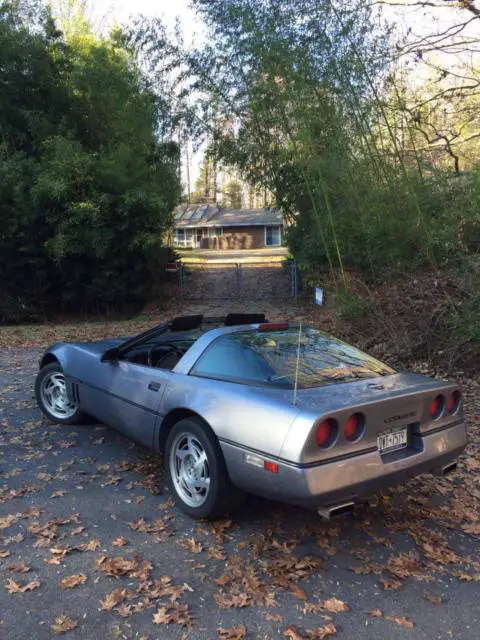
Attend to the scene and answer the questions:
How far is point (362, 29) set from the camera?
8.02 metres

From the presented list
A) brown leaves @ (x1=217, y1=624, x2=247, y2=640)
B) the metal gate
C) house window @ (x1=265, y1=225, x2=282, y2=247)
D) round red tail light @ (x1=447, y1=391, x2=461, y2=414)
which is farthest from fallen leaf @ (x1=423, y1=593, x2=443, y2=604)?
house window @ (x1=265, y1=225, x2=282, y2=247)

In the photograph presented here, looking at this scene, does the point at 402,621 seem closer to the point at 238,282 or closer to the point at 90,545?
the point at 90,545

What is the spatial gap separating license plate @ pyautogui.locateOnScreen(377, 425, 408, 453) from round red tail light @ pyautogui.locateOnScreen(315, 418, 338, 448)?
13.1 inches

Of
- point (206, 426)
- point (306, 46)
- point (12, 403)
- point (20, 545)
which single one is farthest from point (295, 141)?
point (20, 545)

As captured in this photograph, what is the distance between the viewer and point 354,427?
9.64 ft

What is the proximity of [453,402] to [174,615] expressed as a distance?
7.08 feet

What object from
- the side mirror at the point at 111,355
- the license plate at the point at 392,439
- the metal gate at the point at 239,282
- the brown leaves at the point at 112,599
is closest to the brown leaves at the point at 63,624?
the brown leaves at the point at 112,599

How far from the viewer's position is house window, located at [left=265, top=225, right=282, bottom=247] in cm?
4216

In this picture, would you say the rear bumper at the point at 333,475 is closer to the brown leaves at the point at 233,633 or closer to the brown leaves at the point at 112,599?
the brown leaves at the point at 233,633

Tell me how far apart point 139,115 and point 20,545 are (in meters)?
13.7

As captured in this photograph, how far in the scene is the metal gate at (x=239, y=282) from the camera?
17.6 m

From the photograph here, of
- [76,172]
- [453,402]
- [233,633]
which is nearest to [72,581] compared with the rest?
[233,633]

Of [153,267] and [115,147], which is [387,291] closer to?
[153,267]

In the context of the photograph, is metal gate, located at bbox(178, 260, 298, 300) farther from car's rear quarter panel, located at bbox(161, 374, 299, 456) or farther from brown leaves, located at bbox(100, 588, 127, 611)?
brown leaves, located at bbox(100, 588, 127, 611)
